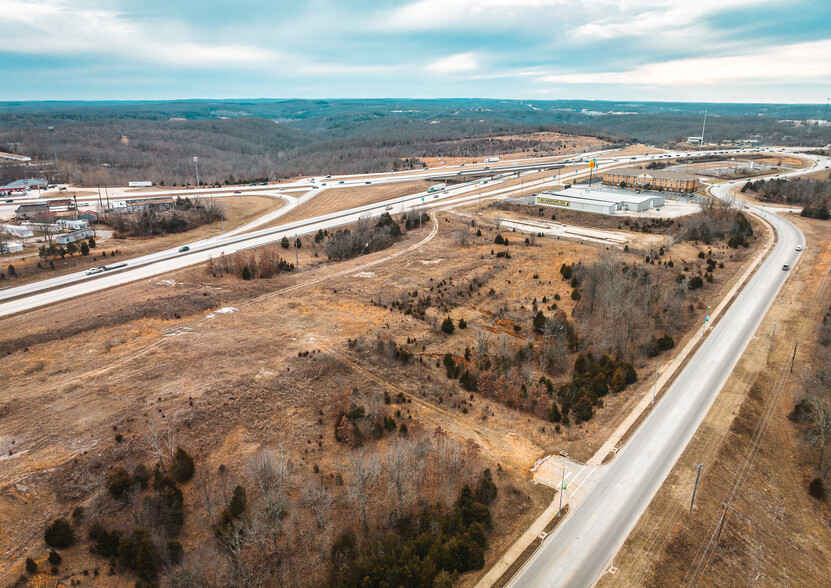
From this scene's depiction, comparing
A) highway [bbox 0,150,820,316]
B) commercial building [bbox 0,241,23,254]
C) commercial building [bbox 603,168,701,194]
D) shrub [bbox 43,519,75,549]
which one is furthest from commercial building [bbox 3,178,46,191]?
commercial building [bbox 603,168,701,194]

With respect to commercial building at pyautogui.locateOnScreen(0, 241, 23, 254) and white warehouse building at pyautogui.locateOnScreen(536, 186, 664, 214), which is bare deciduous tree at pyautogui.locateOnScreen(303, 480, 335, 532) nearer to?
commercial building at pyautogui.locateOnScreen(0, 241, 23, 254)

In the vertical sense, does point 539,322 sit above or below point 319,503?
above

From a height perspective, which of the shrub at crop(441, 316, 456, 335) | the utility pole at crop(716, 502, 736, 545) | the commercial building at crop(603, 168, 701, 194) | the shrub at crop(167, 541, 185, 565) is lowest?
the shrub at crop(167, 541, 185, 565)

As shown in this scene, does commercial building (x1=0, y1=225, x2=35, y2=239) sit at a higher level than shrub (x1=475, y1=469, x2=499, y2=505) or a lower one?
higher

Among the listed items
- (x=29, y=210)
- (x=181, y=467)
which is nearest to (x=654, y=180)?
(x=181, y=467)

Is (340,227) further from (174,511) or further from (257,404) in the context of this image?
(174,511)

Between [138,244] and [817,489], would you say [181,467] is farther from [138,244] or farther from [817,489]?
[138,244]
